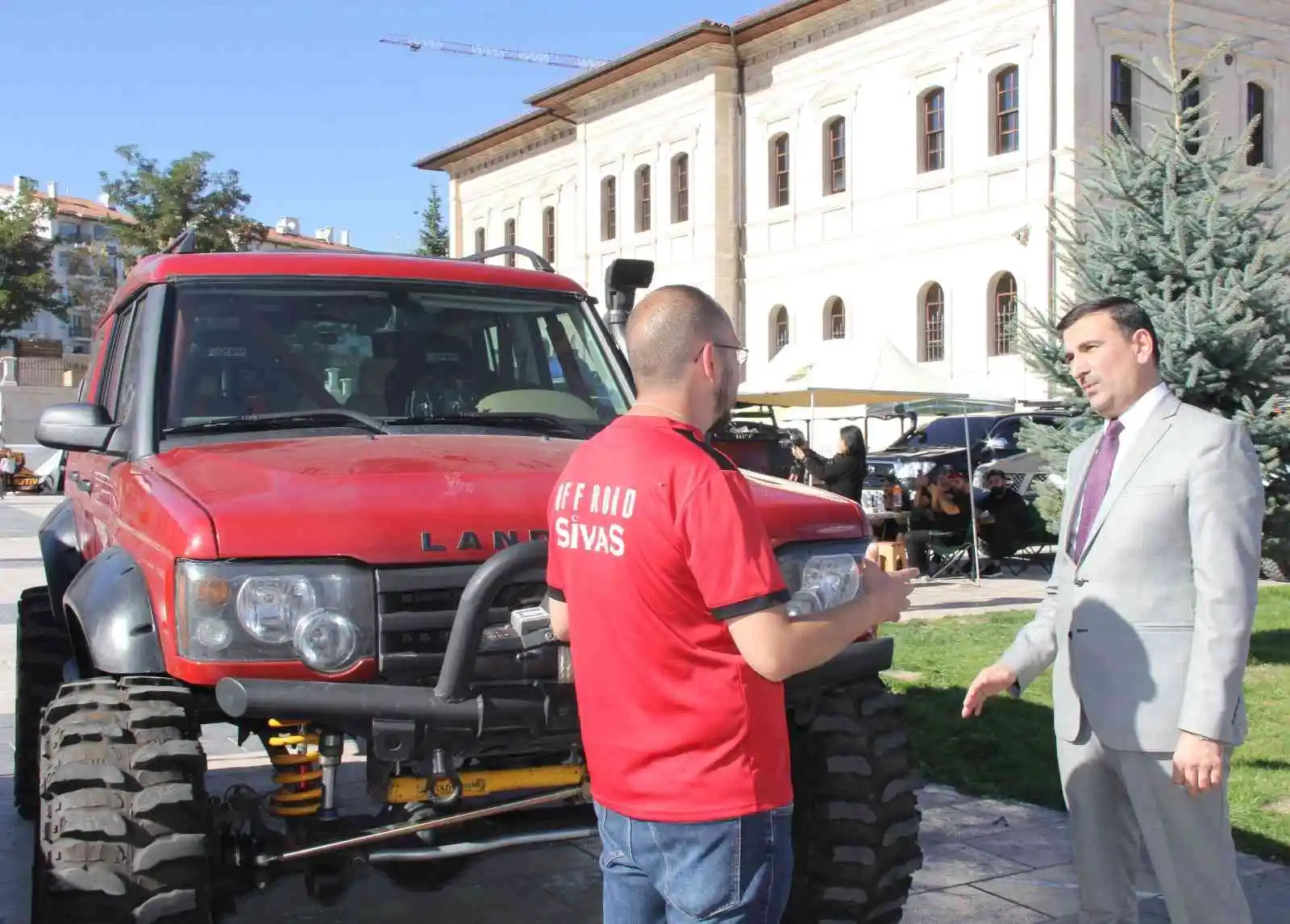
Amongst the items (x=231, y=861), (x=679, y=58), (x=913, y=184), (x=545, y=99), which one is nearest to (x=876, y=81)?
(x=913, y=184)

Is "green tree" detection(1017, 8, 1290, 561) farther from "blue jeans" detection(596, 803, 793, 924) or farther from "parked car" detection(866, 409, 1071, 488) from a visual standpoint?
"parked car" detection(866, 409, 1071, 488)

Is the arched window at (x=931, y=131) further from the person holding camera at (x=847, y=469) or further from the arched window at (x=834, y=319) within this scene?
the person holding camera at (x=847, y=469)

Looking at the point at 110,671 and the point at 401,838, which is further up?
the point at 110,671

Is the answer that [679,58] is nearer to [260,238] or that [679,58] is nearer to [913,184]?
[913,184]

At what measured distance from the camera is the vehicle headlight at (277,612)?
341 cm

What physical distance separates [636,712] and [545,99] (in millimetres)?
43793

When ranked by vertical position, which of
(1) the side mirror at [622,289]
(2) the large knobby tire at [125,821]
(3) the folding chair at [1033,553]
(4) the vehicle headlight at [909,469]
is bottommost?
(3) the folding chair at [1033,553]

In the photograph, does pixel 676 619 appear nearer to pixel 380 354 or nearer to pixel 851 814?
pixel 851 814

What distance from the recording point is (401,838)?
367 centimetres

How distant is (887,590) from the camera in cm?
268

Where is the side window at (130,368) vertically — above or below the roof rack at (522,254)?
below

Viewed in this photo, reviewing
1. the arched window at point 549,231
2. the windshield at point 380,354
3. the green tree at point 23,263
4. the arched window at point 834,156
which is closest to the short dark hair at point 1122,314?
the windshield at point 380,354

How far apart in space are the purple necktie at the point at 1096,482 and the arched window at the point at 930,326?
30.2m

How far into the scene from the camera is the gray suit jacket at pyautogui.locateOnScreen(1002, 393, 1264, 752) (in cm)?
329
